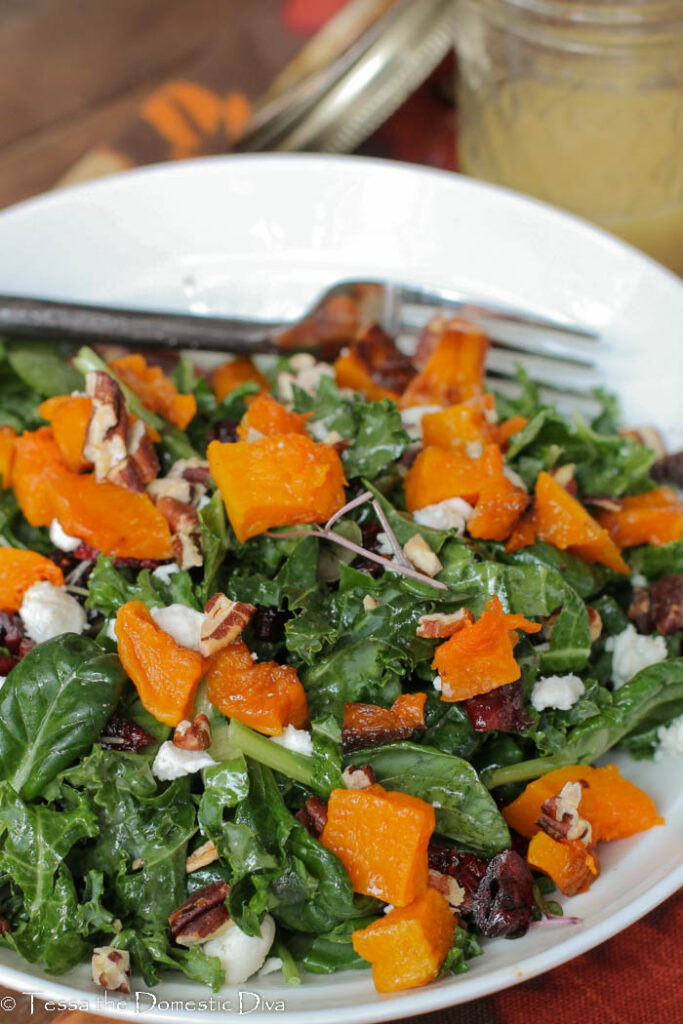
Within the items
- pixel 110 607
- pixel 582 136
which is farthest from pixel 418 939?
pixel 582 136

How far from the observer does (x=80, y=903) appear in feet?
7.16

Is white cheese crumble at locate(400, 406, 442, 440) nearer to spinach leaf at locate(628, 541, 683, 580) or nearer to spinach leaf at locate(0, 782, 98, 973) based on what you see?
spinach leaf at locate(628, 541, 683, 580)

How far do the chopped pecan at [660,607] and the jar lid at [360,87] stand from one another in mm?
2363

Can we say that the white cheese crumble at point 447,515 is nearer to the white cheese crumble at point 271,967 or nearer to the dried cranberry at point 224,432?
the dried cranberry at point 224,432

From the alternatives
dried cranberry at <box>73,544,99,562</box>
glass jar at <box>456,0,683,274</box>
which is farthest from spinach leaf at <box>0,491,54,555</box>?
glass jar at <box>456,0,683,274</box>

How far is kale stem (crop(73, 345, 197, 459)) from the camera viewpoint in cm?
282

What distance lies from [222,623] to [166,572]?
0.29 m

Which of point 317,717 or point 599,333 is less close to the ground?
point 599,333

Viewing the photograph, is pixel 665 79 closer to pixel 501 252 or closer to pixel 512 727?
pixel 501 252

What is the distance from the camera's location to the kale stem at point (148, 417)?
282 cm

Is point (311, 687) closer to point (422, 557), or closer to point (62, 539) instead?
point (422, 557)

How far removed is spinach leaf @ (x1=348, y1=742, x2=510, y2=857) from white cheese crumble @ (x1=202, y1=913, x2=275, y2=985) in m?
0.41

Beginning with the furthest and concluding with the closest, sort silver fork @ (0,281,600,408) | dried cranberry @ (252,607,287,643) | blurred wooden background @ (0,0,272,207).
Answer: blurred wooden background @ (0,0,272,207) → silver fork @ (0,281,600,408) → dried cranberry @ (252,607,287,643)

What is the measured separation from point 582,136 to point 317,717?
2583 millimetres
